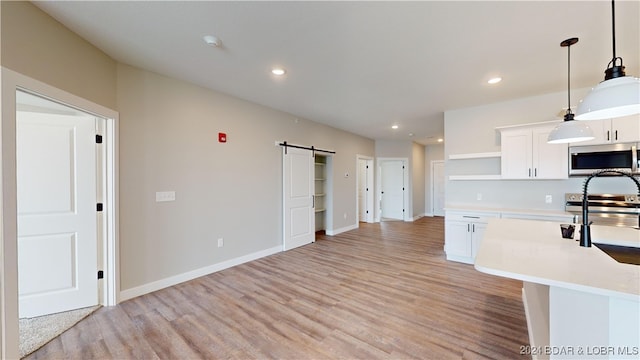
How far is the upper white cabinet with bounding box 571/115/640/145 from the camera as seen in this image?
3104mm

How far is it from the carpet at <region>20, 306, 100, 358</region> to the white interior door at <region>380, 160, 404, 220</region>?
7.58 meters

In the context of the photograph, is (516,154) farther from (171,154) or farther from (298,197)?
(171,154)

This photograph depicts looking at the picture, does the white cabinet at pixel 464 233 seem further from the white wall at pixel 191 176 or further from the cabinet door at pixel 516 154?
the white wall at pixel 191 176

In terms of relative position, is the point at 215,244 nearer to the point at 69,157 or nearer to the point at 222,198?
the point at 222,198

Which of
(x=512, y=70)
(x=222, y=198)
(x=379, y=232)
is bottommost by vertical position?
(x=379, y=232)

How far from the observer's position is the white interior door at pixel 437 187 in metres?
8.98

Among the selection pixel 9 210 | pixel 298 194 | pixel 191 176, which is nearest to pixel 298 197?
pixel 298 194

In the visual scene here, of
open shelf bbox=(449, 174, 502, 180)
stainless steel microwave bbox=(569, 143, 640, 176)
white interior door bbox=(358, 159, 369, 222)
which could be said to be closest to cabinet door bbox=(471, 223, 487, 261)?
open shelf bbox=(449, 174, 502, 180)

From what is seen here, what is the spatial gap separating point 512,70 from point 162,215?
452 centimetres

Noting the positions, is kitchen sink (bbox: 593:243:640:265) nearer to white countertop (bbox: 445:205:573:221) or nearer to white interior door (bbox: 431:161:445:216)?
white countertop (bbox: 445:205:573:221)

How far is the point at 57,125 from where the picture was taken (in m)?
2.59

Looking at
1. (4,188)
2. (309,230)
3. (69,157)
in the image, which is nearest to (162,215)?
(69,157)

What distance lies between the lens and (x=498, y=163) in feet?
13.8

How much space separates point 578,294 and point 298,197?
4.24 metres
